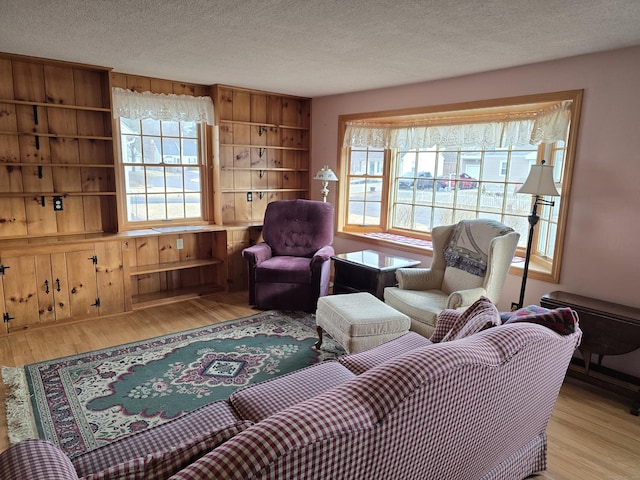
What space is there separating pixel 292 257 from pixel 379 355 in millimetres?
2376

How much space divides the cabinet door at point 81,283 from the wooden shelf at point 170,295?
1.36 feet

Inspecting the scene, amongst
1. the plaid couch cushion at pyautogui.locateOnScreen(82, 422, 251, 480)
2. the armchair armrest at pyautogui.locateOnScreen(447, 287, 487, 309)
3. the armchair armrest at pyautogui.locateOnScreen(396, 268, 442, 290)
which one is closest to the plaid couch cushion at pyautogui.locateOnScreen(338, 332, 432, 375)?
the armchair armrest at pyautogui.locateOnScreen(447, 287, 487, 309)

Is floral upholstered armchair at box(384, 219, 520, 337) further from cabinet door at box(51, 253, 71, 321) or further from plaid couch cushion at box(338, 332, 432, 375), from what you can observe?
cabinet door at box(51, 253, 71, 321)

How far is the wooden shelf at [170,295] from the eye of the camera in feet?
14.3

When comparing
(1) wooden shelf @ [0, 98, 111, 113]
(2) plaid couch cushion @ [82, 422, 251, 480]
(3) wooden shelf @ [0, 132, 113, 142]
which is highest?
(1) wooden shelf @ [0, 98, 111, 113]

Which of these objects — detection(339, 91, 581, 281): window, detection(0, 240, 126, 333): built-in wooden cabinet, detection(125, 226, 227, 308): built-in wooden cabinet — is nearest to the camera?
detection(339, 91, 581, 281): window

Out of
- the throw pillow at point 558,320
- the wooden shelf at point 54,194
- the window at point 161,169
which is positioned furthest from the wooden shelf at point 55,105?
the throw pillow at point 558,320

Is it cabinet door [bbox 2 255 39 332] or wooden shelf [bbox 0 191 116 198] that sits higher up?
wooden shelf [bbox 0 191 116 198]

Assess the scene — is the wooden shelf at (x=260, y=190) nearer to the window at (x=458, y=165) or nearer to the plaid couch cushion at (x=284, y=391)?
the window at (x=458, y=165)

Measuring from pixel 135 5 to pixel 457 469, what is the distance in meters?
2.67

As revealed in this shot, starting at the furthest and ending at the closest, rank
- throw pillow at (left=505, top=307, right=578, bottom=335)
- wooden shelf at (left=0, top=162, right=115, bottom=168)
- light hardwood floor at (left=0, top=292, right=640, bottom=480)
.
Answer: wooden shelf at (left=0, top=162, right=115, bottom=168)
light hardwood floor at (left=0, top=292, right=640, bottom=480)
throw pillow at (left=505, top=307, right=578, bottom=335)

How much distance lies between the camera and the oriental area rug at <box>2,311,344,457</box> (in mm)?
2432

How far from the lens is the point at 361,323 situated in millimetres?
2902

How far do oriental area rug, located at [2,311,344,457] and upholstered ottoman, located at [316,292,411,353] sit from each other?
38 centimetres
